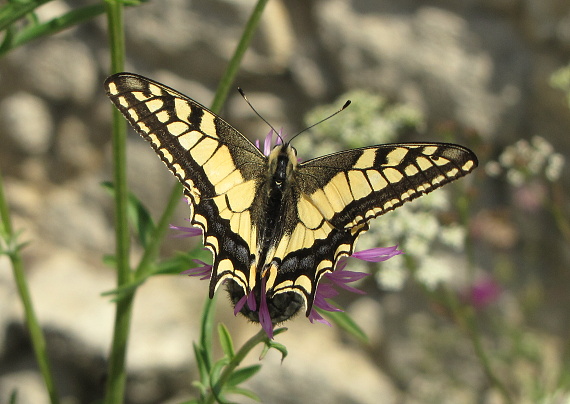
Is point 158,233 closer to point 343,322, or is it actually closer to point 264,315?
point 264,315

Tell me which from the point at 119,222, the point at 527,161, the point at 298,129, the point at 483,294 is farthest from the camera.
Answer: the point at 298,129

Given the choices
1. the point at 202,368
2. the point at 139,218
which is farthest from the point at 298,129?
the point at 202,368

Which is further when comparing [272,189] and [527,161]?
[527,161]

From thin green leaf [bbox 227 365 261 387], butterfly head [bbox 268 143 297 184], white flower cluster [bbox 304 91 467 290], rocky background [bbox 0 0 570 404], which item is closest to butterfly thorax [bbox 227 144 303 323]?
butterfly head [bbox 268 143 297 184]

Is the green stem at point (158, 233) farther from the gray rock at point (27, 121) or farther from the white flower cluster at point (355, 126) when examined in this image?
the gray rock at point (27, 121)

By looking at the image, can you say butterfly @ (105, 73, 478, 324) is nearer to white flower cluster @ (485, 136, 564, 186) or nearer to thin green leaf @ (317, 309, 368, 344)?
thin green leaf @ (317, 309, 368, 344)

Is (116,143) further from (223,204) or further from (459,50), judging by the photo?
(459,50)

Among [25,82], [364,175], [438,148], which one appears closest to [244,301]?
[364,175]
